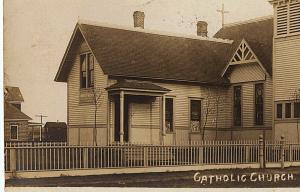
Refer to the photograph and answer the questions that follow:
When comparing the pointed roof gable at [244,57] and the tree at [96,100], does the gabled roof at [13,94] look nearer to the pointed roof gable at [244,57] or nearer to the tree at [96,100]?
the tree at [96,100]

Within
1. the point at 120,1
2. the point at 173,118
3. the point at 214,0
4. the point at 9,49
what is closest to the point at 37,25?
the point at 9,49

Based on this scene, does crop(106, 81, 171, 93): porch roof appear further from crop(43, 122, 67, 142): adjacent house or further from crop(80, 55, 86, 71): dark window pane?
crop(43, 122, 67, 142): adjacent house

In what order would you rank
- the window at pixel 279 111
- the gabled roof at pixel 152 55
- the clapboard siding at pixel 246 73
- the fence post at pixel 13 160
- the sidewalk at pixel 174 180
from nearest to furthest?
the sidewalk at pixel 174 180, the fence post at pixel 13 160, the gabled roof at pixel 152 55, the window at pixel 279 111, the clapboard siding at pixel 246 73

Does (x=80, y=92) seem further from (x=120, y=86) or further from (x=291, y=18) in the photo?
(x=291, y=18)

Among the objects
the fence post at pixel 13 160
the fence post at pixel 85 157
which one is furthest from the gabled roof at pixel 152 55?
the fence post at pixel 13 160

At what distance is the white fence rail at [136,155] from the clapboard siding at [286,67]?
2.10m

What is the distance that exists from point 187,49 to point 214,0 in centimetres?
521

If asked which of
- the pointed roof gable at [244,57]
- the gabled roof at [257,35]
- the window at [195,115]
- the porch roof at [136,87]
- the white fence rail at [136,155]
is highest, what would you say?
the gabled roof at [257,35]

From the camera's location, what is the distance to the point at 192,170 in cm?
1339

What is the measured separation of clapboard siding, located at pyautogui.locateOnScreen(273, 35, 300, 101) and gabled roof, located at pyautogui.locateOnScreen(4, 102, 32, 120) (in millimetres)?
7393

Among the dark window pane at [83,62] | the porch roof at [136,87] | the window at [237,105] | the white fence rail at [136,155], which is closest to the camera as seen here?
the white fence rail at [136,155]

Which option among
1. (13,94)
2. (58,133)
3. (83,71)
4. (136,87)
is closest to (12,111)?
(13,94)

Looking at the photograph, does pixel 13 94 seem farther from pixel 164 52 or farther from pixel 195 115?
pixel 195 115

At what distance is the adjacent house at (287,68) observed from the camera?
636 inches
